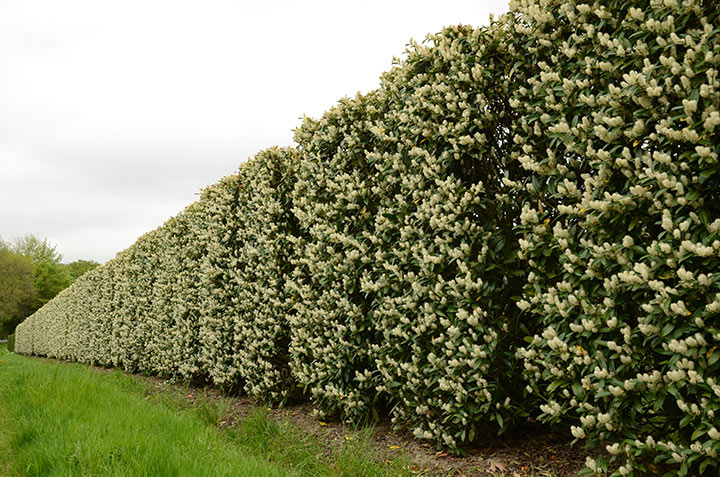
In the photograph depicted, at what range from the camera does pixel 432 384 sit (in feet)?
12.1

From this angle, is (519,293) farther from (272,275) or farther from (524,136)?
(272,275)

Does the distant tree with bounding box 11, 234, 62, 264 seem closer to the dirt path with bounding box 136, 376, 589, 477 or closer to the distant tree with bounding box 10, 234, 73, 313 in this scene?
the distant tree with bounding box 10, 234, 73, 313

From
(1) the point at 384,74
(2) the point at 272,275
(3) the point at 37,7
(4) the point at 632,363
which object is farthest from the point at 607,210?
(3) the point at 37,7

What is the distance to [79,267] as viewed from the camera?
7956 centimetres

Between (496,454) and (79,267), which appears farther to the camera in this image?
(79,267)

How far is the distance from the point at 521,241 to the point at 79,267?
90.8 meters

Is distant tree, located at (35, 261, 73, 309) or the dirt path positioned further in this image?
distant tree, located at (35, 261, 73, 309)

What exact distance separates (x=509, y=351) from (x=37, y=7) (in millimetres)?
7432

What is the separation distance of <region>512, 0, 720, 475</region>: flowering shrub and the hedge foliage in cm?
1

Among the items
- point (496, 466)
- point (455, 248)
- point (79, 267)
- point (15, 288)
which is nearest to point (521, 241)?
point (455, 248)

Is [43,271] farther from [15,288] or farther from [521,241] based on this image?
[521,241]

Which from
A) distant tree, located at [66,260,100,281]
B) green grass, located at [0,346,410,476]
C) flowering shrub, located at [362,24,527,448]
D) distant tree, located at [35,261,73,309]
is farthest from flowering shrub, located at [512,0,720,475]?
distant tree, located at [66,260,100,281]

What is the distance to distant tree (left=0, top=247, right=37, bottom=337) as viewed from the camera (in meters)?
49.0

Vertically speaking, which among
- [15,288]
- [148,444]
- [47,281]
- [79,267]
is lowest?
[148,444]
